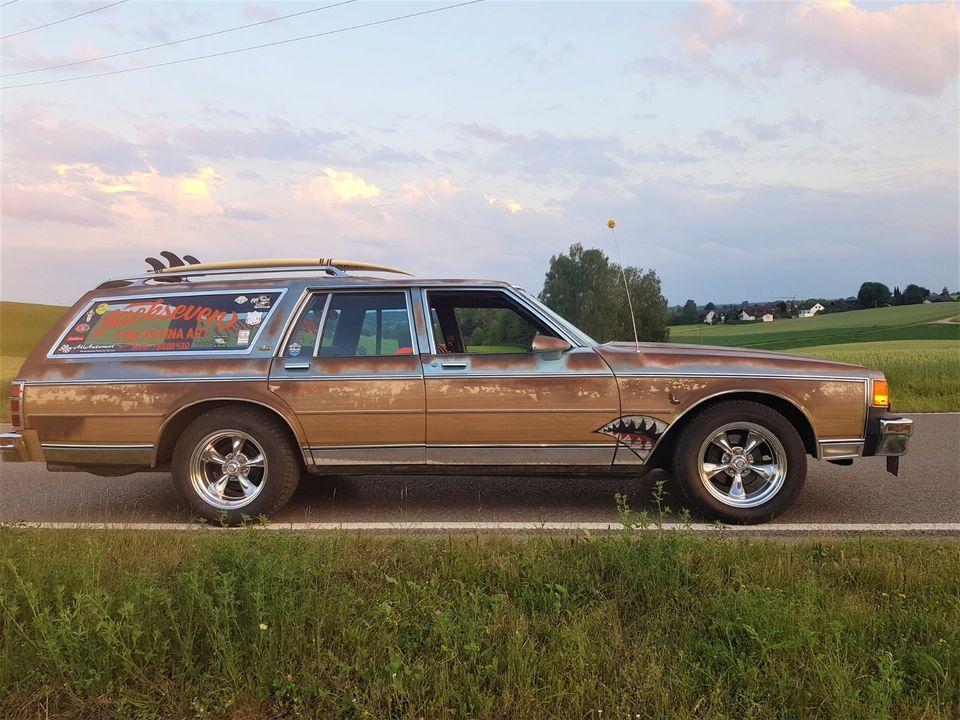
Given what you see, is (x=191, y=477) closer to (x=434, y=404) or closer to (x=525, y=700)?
(x=434, y=404)

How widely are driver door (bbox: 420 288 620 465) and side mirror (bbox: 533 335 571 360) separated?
1 cm

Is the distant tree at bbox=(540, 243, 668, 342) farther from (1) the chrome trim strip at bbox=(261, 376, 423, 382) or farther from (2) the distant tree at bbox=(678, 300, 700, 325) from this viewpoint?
(1) the chrome trim strip at bbox=(261, 376, 423, 382)

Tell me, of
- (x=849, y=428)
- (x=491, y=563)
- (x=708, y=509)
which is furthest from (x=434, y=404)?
(x=849, y=428)

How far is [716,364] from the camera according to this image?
4.86 meters

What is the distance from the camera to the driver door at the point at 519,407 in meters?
4.79

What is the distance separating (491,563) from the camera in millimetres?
3496

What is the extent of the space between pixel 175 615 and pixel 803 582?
2.76m

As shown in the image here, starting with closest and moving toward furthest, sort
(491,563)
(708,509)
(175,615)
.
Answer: (175,615)
(491,563)
(708,509)

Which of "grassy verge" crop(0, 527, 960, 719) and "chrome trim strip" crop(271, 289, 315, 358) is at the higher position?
"chrome trim strip" crop(271, 289, 315, 358)

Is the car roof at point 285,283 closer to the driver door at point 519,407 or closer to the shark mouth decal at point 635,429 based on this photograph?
the driver door at point 519,407

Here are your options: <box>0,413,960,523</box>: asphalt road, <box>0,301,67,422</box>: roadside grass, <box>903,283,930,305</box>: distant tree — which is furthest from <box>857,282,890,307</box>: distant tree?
<box>0,301,67,422</box>: roadside grass

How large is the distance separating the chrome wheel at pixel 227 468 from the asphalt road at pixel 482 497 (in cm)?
34

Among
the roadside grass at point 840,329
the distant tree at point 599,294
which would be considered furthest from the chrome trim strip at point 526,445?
the distant tree at point 599,294

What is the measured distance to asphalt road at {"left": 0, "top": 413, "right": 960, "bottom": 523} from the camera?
16.9 feet
